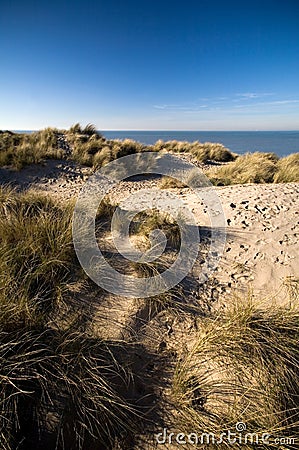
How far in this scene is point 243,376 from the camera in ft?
6.37

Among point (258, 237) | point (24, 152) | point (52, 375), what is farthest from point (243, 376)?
point (24, 152)

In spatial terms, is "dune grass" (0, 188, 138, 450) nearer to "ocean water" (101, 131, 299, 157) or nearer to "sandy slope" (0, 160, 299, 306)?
"sandy slope" (0, 160, 299, 306)

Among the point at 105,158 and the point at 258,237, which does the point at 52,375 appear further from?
the point at 105,158

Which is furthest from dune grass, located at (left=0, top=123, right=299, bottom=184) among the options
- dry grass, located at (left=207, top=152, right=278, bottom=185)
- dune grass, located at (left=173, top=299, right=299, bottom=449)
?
dune grass, located at (left=173, top=299, right=299, bottom=449)

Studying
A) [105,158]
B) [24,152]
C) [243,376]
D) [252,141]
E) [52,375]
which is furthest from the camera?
[252,141]

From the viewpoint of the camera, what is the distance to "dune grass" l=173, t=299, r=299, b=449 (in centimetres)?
167

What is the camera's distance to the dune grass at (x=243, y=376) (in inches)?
65.7

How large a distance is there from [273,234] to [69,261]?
9.48ft

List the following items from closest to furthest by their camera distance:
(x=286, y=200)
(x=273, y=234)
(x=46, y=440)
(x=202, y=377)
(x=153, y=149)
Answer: (x=46, y=440)
(x=202, y=377)
(x=273, y=234)
(x=286, y=200)
(x=153, y=149)

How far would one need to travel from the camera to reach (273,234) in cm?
371

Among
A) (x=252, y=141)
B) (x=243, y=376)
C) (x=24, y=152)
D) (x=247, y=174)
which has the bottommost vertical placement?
(x=243, y=376)

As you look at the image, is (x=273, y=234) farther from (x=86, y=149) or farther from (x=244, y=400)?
(x=86, y=149)

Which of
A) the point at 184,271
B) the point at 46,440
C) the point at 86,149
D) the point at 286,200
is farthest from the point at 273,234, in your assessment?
the point at 86,149

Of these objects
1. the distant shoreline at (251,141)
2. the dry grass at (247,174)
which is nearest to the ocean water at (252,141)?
the distant shoreline at (251,141)
